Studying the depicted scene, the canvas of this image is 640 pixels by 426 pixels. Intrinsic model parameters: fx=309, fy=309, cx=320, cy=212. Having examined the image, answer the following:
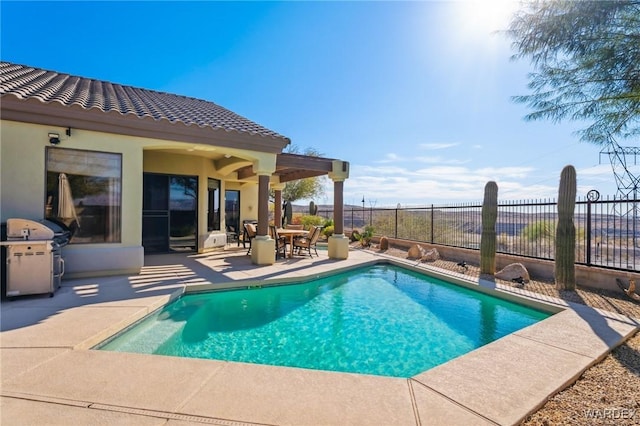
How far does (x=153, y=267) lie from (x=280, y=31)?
26.4ft

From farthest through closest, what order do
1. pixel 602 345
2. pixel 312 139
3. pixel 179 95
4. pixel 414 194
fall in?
1. pixel 414 194
2. pixel 312 139
3. pixel 179 95
4. pixel 602 345

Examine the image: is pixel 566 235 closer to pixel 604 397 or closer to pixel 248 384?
pixel 604 397

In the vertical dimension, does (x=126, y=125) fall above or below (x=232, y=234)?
above

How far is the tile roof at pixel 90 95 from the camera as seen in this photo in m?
6.70

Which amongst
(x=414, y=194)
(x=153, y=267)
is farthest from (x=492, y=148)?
(x=153, y=267)

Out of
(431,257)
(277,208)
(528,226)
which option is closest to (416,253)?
(431,257)

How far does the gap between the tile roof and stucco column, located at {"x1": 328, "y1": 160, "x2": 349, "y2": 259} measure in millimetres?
2514

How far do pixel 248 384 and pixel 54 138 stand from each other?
A: 6765 millimetres

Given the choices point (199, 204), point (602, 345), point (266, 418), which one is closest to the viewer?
point (266, 418)

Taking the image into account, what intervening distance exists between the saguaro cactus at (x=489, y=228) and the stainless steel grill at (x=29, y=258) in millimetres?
9732

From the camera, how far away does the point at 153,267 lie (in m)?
8.16

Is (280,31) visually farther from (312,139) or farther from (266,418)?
(312,139)

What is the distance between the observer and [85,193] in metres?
6.88

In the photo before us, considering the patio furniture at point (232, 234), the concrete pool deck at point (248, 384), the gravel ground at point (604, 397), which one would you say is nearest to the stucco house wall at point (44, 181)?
the concrete pool deck at point (248, 384)
